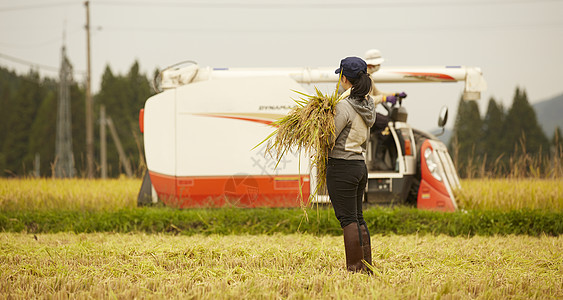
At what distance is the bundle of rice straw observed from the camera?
171 inches

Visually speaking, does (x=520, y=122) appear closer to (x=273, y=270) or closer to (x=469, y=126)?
(x=469, y=126)

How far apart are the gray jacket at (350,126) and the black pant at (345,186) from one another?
0.07 meters

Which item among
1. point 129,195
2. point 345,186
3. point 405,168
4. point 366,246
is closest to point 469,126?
point 405,168

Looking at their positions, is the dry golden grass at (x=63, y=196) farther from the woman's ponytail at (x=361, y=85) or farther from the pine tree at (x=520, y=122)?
the pine tree at (x=520, y=122)

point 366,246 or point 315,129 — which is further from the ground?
point 315,129

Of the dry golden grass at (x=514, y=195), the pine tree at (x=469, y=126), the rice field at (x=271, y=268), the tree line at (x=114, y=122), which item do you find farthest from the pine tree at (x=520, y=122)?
the rice field at (x=271, y=268)

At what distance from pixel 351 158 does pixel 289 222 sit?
339cm

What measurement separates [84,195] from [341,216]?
6221 mm

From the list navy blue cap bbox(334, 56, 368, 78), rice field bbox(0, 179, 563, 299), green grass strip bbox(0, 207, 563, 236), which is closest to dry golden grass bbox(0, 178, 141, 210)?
green grass strip bbox(0, 207, 563, 236)

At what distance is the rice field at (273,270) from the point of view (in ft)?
12.2

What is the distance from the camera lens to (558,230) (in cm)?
743

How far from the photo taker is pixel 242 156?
7.94m

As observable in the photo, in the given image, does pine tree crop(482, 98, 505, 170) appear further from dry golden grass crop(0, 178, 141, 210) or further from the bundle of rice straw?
the bundle of rice straw

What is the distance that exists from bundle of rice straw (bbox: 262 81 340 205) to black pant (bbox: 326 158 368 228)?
0.15m
